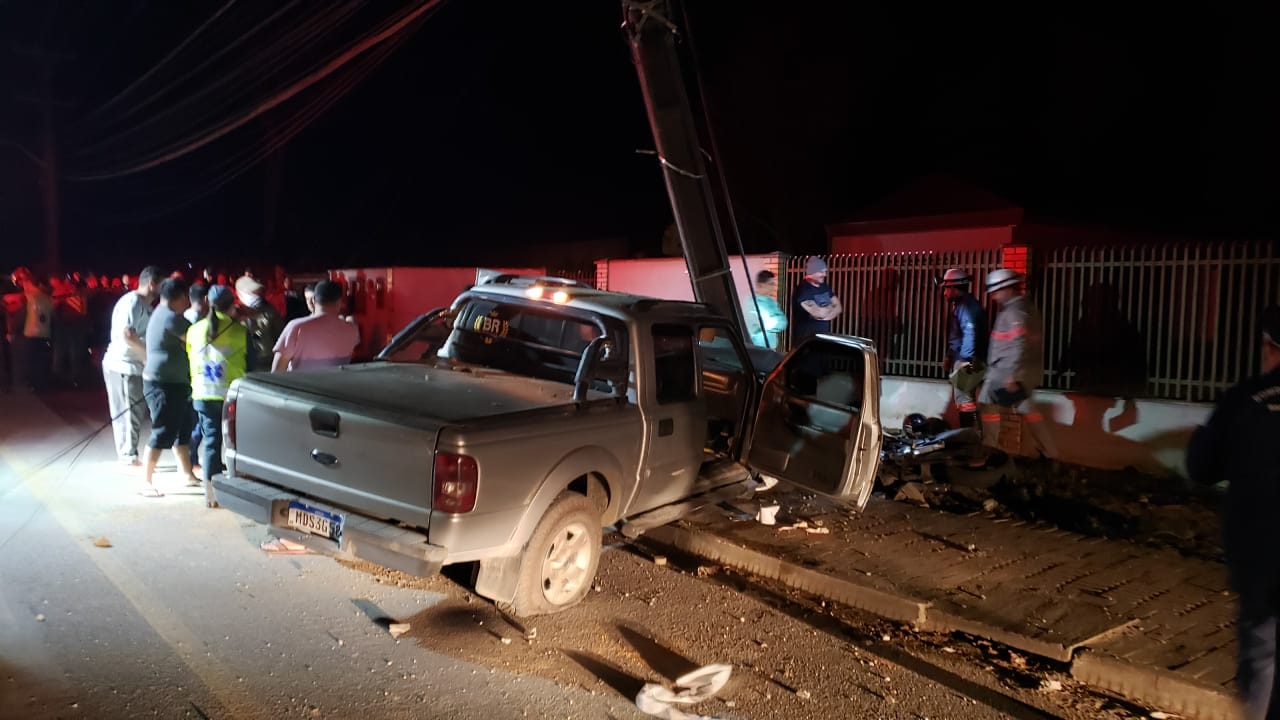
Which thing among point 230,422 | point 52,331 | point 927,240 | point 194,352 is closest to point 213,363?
point 194,352

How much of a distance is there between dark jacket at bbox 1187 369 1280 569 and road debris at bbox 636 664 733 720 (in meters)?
2.15

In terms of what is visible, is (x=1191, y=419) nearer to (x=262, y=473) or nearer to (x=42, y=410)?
(x=262, y=473)

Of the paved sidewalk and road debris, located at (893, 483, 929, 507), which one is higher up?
road debris, located at (893, 483, 929, 507)

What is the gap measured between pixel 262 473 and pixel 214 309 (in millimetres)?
2517

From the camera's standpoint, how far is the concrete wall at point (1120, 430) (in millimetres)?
8711

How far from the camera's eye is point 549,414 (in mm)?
4582

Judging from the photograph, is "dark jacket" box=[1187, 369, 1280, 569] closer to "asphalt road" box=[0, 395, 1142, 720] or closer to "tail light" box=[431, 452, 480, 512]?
"asphalt road" box=[0, 395, 1142, 720]

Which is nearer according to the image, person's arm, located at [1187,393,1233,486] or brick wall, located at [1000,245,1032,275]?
person's arm, located at [1187,393,1233,486]

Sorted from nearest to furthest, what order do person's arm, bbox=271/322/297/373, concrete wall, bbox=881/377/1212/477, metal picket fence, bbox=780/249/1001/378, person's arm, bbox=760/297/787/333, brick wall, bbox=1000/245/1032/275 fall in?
person's arm, bbox=271/322/297/373 → concrete wall, bbox=881/377/1212/477 → brick wall, bbox=1000/245/1032/275 → person's arm, bbox=760/297/787/333 → metal picket fence, bbox=780/249/1001/378

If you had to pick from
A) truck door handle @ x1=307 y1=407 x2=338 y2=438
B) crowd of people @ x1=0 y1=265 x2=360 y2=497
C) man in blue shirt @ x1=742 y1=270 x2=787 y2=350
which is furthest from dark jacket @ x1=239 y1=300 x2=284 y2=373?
man in blue shirt @ x1=742 y1=270 x2=787 y2=350

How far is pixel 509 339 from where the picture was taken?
20.0 feet

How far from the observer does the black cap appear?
3377mm

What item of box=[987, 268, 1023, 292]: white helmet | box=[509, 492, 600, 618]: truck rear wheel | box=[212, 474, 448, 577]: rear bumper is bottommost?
box=[509, 492, 600, 618]: truck rear wheel

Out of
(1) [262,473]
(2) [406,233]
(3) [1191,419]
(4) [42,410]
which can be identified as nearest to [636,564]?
(1) [262,473]
